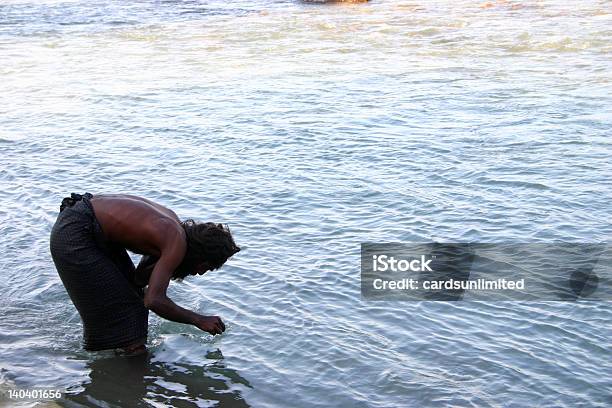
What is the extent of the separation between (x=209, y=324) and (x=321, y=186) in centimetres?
427

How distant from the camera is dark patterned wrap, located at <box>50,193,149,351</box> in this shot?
5.45 meters

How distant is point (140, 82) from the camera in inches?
606

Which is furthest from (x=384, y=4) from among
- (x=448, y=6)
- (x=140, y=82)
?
(x=140, y=82)

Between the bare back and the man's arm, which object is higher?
the bare back

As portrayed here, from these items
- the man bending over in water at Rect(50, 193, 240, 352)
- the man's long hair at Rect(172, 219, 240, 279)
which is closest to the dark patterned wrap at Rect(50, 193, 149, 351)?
the man bending over in water at Rect(50, 193, 240, 352)

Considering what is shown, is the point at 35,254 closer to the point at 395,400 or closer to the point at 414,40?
the point at 395,400

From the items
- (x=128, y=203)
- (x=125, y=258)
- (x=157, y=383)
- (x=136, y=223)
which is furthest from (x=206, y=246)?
(x=157, y=383)

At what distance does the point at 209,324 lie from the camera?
Result: 17.9 feet

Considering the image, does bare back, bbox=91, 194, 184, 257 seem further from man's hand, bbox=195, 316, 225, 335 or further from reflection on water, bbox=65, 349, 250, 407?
reflection on water, bbox=65, 349, 250, 407

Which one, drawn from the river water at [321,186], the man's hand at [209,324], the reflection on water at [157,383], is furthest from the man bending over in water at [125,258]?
the river water at [321,186]

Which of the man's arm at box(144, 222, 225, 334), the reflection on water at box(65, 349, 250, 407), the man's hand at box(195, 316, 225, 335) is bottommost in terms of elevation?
the reflection on water at box(65, 349, 250, 407)

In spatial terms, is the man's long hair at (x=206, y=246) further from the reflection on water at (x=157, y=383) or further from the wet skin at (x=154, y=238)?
the reflection on water at (x=157, y=383)

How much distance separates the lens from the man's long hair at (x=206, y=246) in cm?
531

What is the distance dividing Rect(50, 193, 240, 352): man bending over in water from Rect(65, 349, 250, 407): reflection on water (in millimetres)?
200
